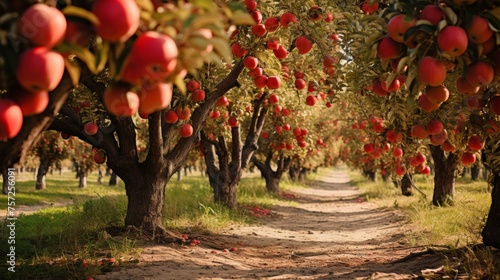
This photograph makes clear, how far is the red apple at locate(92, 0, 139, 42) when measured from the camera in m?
2.07

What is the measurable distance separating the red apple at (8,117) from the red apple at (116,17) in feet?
2.02

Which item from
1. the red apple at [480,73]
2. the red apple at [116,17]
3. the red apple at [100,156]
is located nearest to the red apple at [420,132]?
the red apple at [480,73]

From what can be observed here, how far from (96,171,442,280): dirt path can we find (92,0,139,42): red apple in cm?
475

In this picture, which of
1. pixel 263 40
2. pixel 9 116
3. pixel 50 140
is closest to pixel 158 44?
pixel 9 116

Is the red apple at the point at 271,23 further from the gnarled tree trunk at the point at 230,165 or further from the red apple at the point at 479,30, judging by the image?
the gnarled tree trunk at the point at 230,165

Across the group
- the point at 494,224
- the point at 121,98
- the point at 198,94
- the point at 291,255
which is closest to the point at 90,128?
the point at 198,94

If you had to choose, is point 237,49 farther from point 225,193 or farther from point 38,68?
point 225,193

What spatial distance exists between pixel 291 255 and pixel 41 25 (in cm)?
761

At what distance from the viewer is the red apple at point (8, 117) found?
7.10 feet

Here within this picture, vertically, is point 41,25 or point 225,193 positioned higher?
point 41,25

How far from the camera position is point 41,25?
2.02 metres

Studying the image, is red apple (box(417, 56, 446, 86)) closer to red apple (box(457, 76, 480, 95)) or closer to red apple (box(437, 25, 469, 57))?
red apple (box(437, 25, 469, 57))

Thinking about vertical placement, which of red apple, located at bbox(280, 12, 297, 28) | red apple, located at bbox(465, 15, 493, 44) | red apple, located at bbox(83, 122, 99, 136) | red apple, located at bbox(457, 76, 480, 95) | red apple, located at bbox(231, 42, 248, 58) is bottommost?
red apple, located at bbox(83, 122, 99, 136)

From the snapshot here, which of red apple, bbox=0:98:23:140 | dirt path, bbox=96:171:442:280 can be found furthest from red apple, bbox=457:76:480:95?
red apple, bbox=0:98:23:140
